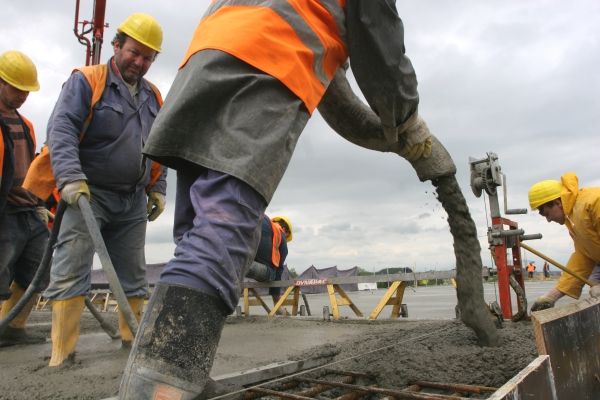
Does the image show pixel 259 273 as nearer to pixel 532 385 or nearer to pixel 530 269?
pixel 532 385

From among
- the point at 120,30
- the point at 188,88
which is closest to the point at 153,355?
the point at 188,88

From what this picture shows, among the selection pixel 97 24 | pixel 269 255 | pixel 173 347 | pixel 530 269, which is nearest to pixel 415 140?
pixel 173 347

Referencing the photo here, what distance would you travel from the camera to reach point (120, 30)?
3.12m

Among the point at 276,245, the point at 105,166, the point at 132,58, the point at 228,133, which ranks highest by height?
the point at 132,58

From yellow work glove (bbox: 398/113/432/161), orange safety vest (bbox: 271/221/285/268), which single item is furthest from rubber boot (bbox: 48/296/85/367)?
orange safety vest (bbox: 271/221/285/268)

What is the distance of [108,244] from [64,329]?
73 cm

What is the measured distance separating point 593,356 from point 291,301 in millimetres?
5162

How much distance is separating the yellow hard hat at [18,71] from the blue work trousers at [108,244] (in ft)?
4.79

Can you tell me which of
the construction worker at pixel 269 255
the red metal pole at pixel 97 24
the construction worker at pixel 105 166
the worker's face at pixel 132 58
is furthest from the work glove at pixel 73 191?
the red metal pole at pixel 97 24

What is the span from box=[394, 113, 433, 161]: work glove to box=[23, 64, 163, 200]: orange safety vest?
1.93 metres

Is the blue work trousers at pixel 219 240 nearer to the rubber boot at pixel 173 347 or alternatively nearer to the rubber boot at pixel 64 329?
the rubber boot at pixel 173 347

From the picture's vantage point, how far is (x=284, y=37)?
1.27m

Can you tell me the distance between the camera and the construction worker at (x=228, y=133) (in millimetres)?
1018

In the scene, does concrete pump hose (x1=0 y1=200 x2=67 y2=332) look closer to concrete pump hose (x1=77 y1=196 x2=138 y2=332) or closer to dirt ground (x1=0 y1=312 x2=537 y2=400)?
dirt ground (x1=0 y1=312 x2=537 y2=400)
